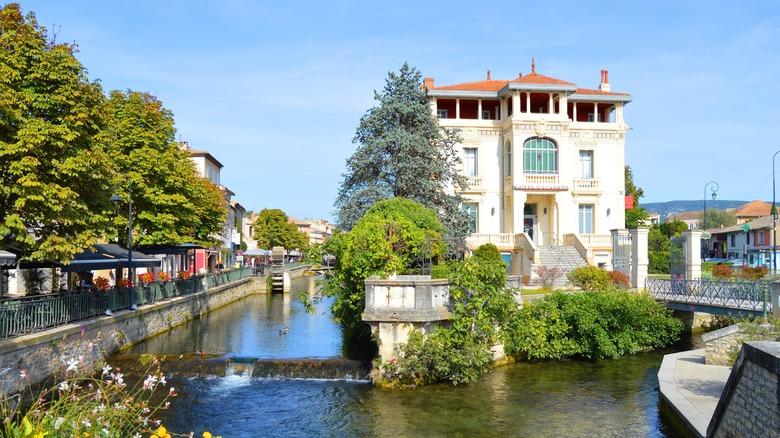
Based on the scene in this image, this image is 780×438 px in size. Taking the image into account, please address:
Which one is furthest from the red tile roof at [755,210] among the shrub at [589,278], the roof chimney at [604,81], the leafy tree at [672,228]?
the shrub at [589,278]

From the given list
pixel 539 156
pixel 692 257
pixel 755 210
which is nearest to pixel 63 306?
pixel 692 257

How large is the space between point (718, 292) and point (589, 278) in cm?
649

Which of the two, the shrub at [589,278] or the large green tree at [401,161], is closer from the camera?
the shrub at [589,278]

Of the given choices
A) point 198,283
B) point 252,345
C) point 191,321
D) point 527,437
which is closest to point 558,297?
point 527,437

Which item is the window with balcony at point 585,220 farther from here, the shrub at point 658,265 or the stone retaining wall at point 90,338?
the stone retaining wall at point 90,338

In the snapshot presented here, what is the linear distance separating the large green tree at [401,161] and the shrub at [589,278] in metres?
7.32

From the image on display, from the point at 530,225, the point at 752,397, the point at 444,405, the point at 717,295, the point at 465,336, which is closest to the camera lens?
the point at 752,397

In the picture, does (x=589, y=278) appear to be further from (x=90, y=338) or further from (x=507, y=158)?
(x=90, y=338)

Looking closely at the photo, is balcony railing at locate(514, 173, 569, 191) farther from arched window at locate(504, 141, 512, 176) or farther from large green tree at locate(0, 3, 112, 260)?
large green tree at locate(0, 3, 112, 260)

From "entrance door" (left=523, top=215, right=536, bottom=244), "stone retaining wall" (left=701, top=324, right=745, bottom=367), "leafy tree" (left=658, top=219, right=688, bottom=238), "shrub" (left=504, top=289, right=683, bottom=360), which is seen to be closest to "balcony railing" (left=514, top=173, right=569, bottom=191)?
"entrance door" (left=523, top=215, right=536, bottom=244)

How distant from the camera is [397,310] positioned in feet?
61.2

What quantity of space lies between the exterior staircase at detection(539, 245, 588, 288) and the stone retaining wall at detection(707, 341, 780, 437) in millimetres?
26097

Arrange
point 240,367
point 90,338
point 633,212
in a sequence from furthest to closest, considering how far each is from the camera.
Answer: point 633,212 < point 90,338 < point 240,367

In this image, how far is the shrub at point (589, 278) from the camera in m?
28.8
